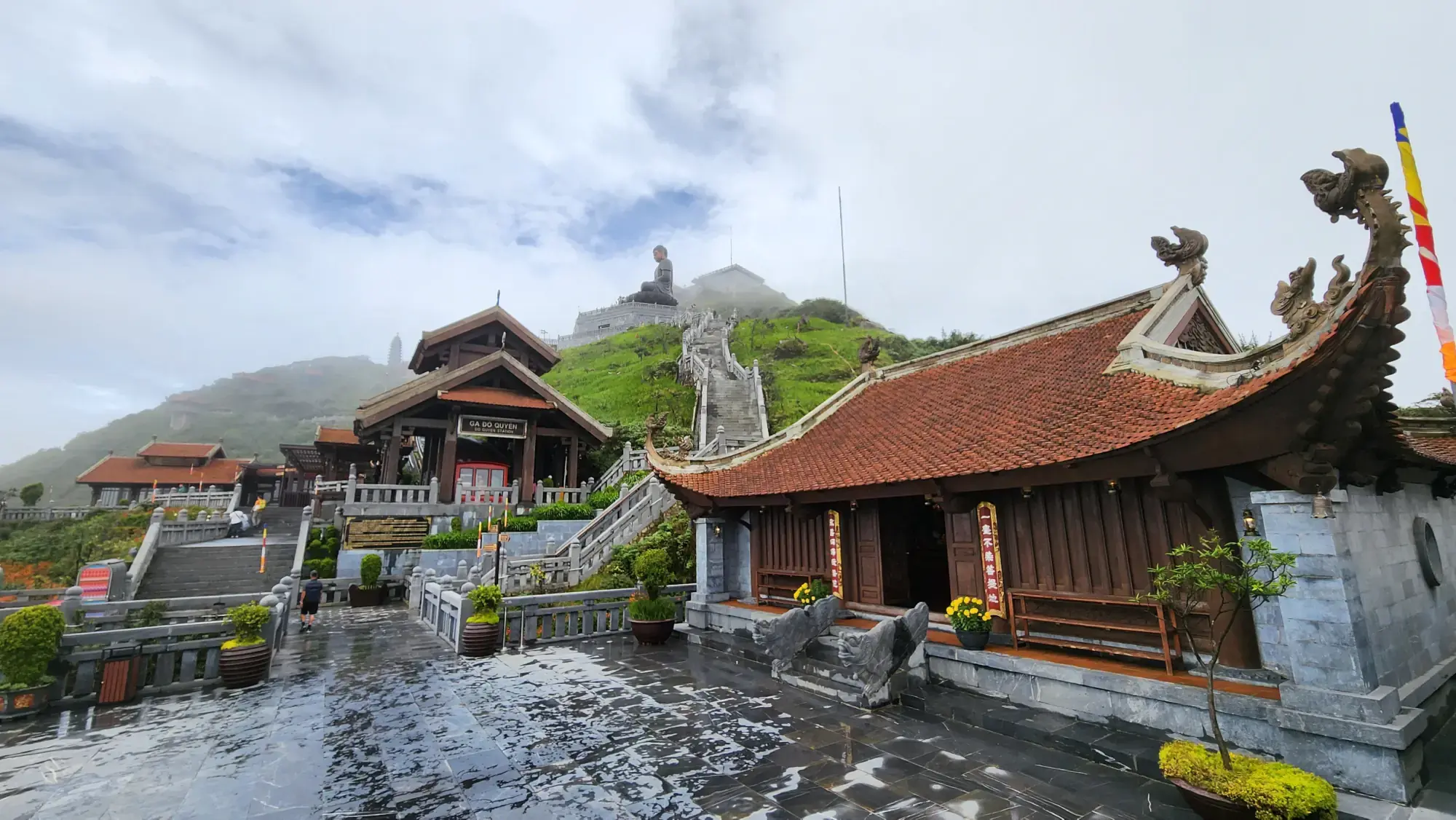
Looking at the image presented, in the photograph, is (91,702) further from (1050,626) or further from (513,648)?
(1050,626)

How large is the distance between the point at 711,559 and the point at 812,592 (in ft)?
11.7

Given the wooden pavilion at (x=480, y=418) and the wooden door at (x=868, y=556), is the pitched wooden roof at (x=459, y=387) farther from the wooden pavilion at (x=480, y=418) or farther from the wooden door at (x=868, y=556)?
the wooden door at (x=868, y=556)

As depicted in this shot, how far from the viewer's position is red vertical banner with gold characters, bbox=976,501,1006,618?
341 inches

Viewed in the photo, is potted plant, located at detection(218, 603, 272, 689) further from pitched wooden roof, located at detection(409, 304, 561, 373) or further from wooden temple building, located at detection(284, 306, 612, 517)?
pitched wooden roof, located at detection(409, 304, 561, 373)

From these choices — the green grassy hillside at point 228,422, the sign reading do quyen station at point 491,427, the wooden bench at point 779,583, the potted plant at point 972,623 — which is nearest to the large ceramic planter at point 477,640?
the wooden bench at point 779,583

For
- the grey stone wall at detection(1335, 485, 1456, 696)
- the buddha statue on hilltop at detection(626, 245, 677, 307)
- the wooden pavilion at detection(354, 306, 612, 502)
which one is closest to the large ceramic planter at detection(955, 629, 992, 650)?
the grey stone wall at detection(1335, 485, 1456, 696)

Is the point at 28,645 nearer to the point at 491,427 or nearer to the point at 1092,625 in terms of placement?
the point at 1092,625

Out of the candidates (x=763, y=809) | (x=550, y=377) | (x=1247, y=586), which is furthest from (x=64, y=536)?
(x=550, y=377)

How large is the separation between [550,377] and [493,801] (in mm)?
65576

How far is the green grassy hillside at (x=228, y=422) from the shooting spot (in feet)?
325

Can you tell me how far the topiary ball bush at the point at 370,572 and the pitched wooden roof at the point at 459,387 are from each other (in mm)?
6481

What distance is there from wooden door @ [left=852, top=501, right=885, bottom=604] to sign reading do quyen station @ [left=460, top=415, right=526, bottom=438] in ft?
64.2

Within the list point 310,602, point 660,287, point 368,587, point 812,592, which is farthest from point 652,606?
point 660,287

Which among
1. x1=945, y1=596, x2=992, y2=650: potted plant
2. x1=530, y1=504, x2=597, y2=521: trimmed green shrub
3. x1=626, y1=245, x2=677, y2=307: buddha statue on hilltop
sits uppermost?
x1=626, y1=245, x2=677, y2=307: buddha statue on hilltop
